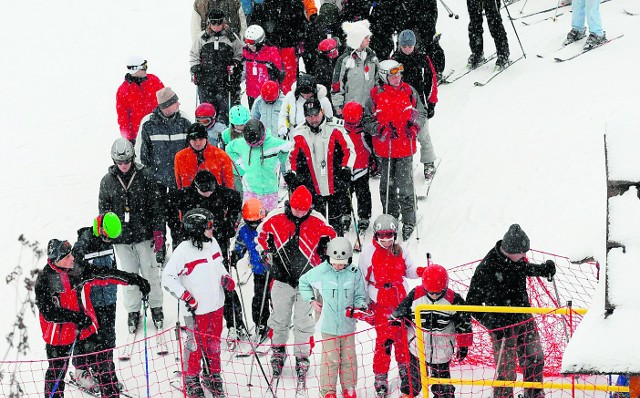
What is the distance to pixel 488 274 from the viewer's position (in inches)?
304

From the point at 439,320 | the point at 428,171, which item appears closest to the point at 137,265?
the point at 439,320

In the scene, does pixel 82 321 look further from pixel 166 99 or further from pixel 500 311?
pixel 500 311

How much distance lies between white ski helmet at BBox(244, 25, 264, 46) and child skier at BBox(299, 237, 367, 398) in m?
4.71

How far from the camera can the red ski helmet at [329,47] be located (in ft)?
39.3

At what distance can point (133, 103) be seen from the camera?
36.9 feet

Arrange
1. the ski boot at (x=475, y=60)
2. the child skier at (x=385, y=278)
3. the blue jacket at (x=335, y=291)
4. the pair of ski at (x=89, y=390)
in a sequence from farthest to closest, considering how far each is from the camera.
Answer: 1. the ski boot at (x=475, y=60)
2. the pair of ski at (x=89, y=390)
3. the child skier at (x=385, y=278)
4. the blue jacket at (x=335, y=291)

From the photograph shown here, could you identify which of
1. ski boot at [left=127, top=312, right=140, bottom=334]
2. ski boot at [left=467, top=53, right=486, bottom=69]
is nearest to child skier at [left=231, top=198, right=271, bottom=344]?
ski boot at [left=127, top=312, right=140, bottom=334]

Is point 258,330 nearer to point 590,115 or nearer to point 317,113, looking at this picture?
point 317,113

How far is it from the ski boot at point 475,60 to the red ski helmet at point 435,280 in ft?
26.6

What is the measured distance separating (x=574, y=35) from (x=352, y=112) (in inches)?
233

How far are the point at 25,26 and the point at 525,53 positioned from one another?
10.3m

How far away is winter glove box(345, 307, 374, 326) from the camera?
802 centimetres

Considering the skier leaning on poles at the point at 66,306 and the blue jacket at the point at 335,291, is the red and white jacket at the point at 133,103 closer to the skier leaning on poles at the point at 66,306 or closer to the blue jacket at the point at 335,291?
the skier leaning on poles at the point at 66,306

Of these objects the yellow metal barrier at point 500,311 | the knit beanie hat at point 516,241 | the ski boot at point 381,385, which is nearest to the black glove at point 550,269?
the knit beanie hat at point 516,241
